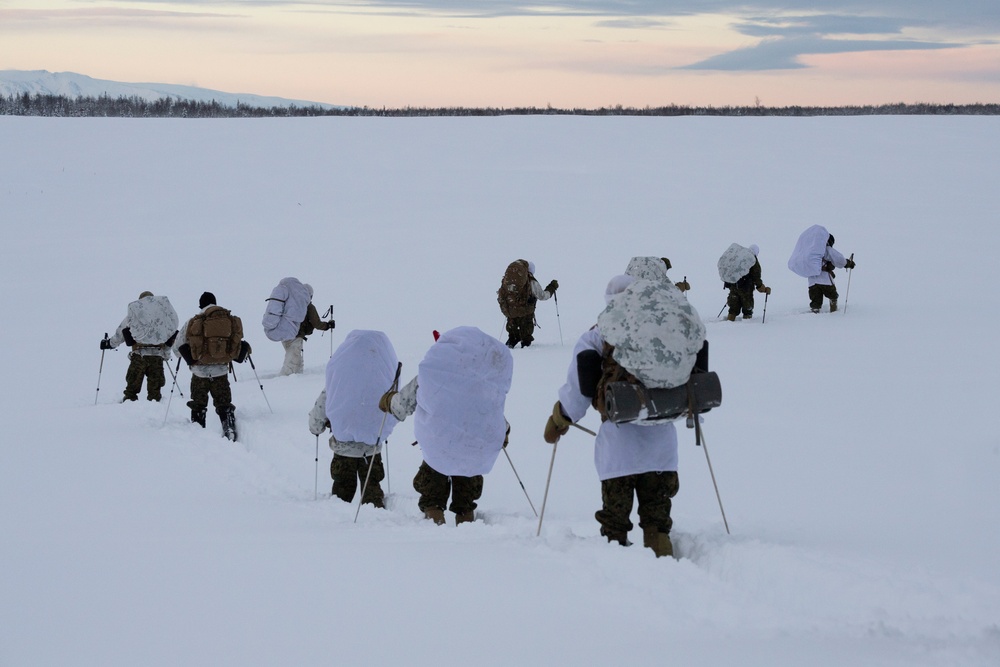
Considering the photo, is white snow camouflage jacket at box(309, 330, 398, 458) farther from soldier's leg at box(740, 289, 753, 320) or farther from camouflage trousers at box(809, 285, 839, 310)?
camouflage trousers at box(809, 285, 839, 310)

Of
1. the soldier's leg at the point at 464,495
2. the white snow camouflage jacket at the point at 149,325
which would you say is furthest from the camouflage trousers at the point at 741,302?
the soldier's leg at the point at 464,495

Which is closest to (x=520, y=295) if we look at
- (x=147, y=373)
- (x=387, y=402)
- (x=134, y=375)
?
(x=147, y=373)

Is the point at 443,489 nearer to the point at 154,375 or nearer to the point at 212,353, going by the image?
the point at 212,353

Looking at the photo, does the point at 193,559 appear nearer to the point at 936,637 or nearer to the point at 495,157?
the point at 936,637

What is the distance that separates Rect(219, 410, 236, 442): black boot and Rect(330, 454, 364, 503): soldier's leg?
2.84 metres

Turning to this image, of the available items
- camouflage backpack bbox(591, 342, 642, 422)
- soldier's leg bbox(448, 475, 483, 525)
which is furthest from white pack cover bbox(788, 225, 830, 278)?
camouflage backpack bbox(591, 342, 642, 422)

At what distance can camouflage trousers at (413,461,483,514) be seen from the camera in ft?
18.8

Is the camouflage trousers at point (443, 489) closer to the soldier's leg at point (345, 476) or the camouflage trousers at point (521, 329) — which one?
the soldier's leg at point (345, 476)

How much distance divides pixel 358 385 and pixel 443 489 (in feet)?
3.51

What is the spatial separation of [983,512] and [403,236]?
64.5 feet

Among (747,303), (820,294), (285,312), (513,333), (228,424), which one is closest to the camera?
(228,424)

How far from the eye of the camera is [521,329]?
12.8m

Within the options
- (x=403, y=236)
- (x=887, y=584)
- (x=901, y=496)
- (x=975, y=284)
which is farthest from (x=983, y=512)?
(x=403, y=236)

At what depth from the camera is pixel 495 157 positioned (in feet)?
115
